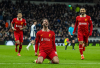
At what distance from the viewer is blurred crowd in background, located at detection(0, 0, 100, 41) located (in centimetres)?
3353

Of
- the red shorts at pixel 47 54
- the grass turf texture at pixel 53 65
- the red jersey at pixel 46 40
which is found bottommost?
the grass turf texture at pixel 53 65

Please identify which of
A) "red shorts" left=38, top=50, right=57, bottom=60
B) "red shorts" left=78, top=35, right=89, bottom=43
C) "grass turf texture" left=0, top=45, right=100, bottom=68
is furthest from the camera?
"red shorts" left=78, top=35, right=89, bottom=43

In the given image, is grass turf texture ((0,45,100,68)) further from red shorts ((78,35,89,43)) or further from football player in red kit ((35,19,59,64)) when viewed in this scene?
red shorts ((78,35,89,43))

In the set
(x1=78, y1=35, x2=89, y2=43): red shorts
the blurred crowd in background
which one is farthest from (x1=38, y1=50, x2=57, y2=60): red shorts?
the blurred crowd in background

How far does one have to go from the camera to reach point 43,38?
303 inches

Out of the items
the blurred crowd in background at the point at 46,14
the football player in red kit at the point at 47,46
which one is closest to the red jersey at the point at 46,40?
the football player in red kit at the point at 47,46

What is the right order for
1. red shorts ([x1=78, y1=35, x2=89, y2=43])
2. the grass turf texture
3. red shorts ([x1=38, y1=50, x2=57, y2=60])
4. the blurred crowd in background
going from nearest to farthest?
the grass turf texture < red shorts ([x1=38, y1=50, x2=57, y2=60]) < red shorts ([x1=78, y1=35, x2=89, y2=43]) < the blurred crowd in background

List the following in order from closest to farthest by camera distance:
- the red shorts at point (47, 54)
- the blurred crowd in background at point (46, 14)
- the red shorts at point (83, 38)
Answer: the red shorts at point (47, 54) → the red shorts at point (83, 38) → the blurred crowd in background at point (46, 14)

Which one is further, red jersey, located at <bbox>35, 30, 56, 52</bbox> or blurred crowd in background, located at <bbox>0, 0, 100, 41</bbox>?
blurred crowd in background, located at <bbox>0, 0, 100, 41</bbox>

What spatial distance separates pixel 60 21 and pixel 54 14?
215 centimetres

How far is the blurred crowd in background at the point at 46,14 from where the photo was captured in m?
33.5

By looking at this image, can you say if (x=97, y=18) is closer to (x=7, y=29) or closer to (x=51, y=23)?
(x=51, y=23)

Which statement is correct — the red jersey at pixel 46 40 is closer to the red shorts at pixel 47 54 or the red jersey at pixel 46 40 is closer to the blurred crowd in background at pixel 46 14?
the red shorts at pixel 47 54

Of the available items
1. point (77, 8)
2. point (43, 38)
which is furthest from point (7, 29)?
point (43, 38)
